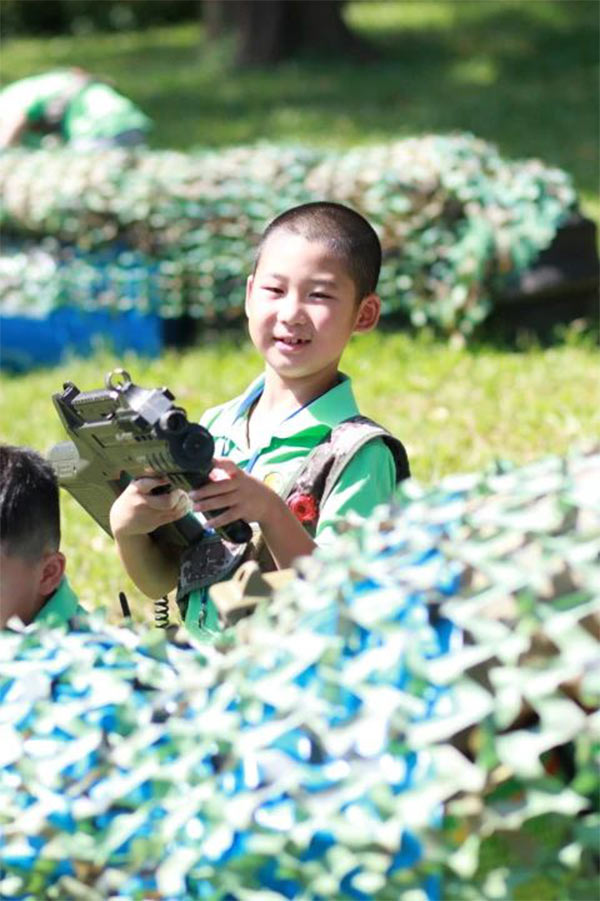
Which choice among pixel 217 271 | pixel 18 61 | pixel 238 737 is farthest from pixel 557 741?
pixel 18 61

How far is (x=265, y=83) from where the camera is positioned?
15430 mm

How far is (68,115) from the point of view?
29.3 feet

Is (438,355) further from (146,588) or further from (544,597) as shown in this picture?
(544,597)

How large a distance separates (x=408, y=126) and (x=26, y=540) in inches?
415

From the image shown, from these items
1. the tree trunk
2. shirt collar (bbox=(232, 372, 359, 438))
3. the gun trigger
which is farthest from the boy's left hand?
the tree trunk

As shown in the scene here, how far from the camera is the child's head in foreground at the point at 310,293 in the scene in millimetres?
3297

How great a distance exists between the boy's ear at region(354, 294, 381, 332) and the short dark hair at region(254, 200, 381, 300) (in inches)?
0.6

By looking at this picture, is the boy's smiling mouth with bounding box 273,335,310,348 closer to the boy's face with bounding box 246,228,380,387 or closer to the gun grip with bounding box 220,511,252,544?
the boy's face with bounding box 246,228,380,387

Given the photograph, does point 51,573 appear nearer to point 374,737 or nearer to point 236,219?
point 374,737

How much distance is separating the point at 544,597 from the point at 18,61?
1686 centimetres

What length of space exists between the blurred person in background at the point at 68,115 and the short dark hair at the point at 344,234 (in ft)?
17.3

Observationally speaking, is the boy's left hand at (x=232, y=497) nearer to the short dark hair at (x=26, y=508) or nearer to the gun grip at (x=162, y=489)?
the gun grip at (x=162, y=489)

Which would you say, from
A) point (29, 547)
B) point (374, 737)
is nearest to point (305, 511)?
point (29, 547)

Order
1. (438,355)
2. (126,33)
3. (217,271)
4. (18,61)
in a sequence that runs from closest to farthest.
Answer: (438,355) → (217,271) → (18,61) → (126,33)
